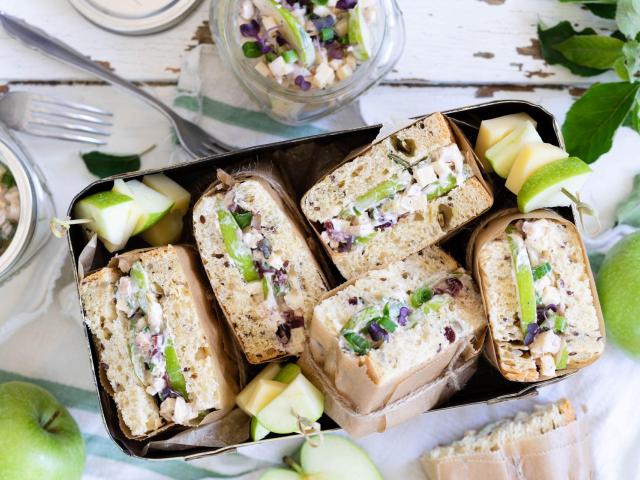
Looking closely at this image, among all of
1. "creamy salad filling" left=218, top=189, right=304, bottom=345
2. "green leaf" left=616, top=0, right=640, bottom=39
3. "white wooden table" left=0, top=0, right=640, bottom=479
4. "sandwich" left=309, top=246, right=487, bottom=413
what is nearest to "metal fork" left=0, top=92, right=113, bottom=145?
"white wooden table" left=0, top=0, right=640, bottom=479

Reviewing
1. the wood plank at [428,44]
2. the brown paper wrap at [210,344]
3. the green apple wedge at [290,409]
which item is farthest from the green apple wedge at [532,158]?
the brown paper wrap at [210,344]

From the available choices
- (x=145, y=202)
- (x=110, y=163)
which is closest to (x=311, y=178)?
(x=145, y=202)

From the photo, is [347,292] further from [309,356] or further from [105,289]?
[105,289]

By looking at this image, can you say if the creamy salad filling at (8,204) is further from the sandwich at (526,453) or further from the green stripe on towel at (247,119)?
the sandwich at (526,453)

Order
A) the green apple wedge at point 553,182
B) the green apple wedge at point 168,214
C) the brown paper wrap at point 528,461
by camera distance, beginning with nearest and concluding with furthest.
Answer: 1. the green apple wedge at point 553,182
2. the green apple wedge at point 168,214
3. the brown paper wrap at point 528,461

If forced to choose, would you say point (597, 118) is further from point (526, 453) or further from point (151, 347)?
point (151, 347)

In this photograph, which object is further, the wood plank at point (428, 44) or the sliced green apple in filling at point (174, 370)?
the wood plank at point (428, 44)

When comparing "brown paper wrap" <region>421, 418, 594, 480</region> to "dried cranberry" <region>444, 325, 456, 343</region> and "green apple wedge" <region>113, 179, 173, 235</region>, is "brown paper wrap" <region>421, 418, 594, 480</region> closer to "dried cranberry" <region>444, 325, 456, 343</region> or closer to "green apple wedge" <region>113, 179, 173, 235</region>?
"dried cranberry" <region>444, 325, 456, 343</region>
